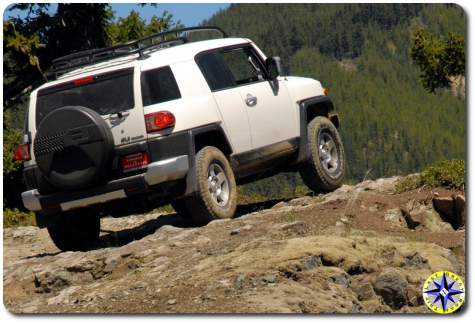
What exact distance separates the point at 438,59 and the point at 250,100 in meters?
21.5

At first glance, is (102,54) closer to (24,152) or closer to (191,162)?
(24,152)

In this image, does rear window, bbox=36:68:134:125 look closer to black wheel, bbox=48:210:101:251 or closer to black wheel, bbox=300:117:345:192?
black wheel, bbox=48:210:101:251

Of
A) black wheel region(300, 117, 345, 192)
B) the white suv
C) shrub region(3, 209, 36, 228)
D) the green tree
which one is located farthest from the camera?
the green tree

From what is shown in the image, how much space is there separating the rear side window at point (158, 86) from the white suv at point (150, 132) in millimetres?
10

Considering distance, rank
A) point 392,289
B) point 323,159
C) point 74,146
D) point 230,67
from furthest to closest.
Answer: point 323,159 → point 230,67 → point 74,146 → point 392,289

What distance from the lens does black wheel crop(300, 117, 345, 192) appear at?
1243 cm

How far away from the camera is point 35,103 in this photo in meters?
10.8

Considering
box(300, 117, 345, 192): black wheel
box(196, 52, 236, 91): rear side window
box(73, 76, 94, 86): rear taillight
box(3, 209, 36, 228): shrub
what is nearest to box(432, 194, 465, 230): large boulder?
box(300, 117, 345, 192): black wheel

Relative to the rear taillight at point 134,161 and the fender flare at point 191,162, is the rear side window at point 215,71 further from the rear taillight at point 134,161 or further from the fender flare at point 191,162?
the rear taillight at point 134,161

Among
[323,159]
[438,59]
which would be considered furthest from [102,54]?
[438,59]

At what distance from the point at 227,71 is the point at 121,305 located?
12.7ft

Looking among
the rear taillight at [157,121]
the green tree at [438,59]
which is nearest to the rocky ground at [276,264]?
the rear taillight at [157,121]

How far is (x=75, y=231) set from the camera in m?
11.3

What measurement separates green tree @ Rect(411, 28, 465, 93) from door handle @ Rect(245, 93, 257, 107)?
19.8 meters
